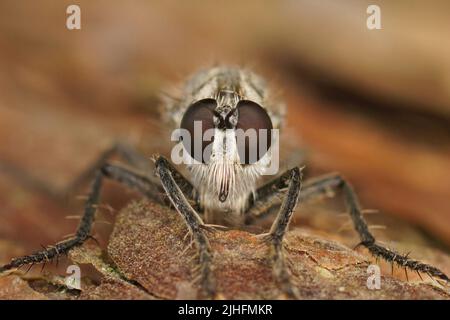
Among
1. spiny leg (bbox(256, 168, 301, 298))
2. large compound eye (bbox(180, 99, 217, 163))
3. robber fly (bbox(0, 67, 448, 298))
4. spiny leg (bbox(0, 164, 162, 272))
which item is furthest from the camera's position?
spiny leg (bbox(0, 164, 162, 272))

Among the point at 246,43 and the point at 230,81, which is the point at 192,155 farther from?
the point at 246,43

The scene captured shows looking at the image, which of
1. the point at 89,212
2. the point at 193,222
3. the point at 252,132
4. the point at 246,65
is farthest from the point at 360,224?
the point at 89,212

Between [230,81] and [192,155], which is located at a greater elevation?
[230,81]

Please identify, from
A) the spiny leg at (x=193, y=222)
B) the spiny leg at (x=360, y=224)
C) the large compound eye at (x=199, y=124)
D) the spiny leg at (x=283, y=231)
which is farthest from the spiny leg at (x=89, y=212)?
the spiny leg at (x=360, y=224)

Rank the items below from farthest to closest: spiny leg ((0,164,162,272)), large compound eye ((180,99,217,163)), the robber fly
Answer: spiny leg ((0,164,162,272))
large compound eye ((180,99,217,163))
the robber fly

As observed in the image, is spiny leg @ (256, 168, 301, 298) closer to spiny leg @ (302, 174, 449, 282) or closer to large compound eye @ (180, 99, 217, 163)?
large compound eye @ (180, 99, 217, 163)

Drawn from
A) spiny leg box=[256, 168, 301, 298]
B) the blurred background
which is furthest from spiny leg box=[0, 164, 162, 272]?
spiny leg box=[256, 168, 301, 298]
